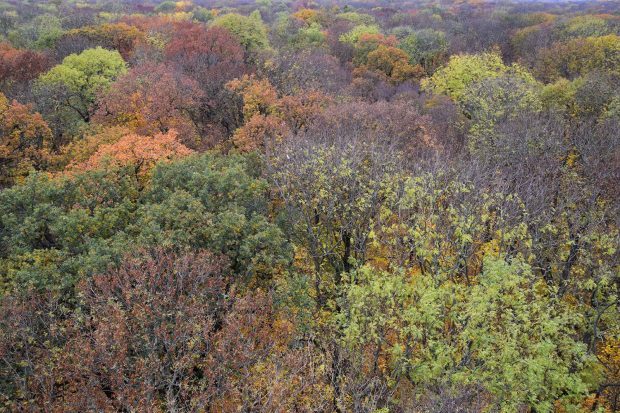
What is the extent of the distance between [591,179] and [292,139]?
20.5 metres

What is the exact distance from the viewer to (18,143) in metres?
40.2

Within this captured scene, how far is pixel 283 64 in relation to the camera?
6041 centimetres

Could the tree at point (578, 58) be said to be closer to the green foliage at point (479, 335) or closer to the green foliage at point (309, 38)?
the green foliage at point (309, 38)

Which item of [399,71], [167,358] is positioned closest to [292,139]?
[167,358]

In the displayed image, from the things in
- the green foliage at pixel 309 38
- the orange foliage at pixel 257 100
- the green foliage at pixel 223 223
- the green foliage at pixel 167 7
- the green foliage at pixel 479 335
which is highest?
the green foliage at pixel 167 7

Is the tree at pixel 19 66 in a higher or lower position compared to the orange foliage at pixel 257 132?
higher

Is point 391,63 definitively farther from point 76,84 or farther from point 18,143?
point 18,143

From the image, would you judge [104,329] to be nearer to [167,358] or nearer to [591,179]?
[167,358]

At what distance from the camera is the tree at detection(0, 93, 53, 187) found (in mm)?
38875

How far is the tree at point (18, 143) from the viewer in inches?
1531

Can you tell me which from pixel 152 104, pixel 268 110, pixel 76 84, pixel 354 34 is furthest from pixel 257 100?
pixel 354 34

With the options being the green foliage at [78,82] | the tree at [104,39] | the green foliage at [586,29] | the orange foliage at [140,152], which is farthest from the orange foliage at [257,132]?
the green foliage at [586,29]

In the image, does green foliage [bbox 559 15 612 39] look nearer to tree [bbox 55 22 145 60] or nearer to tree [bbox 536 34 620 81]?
tree [bbox 536 34 620 81]

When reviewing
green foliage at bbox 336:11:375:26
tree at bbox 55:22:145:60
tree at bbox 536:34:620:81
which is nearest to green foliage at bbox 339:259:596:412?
tree at bbox 536:34:620:81
